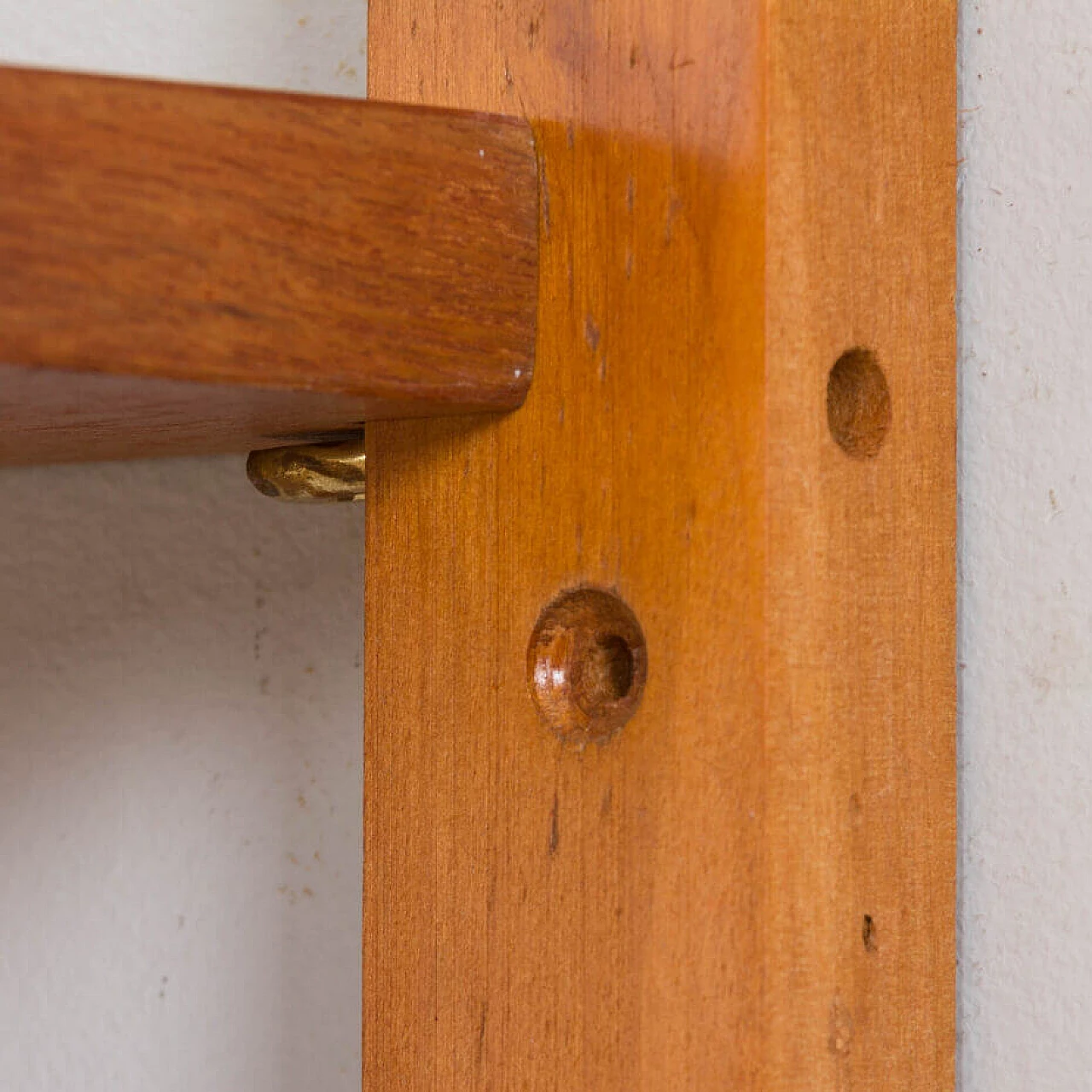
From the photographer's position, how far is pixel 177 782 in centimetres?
48

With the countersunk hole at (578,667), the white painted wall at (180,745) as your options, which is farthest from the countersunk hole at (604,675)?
the white painted wall at (180,745)

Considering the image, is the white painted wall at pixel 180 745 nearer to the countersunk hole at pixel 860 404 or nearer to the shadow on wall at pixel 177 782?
the shadow on wall at pixel 177 782

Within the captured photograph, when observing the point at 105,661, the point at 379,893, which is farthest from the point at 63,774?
the point at 379,893

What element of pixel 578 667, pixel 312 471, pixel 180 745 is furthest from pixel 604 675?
pixel 180 745

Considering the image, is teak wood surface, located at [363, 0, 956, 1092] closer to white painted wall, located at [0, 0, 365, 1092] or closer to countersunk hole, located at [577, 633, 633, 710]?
countersunk hole, located at [577, 633, 633, 710]

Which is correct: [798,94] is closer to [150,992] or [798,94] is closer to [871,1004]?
[871,1004]

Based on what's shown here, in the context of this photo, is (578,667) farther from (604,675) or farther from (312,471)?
(312,471)

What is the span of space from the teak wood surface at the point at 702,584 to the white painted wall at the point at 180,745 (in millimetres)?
175

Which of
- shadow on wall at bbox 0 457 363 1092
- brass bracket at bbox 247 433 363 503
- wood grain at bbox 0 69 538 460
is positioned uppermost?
wood grain at bbox 0 69 538 460

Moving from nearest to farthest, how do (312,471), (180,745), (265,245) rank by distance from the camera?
(265,245)
(312,471)
(180,745)

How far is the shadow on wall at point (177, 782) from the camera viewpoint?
1.48ft

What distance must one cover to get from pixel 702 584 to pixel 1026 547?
86 millimetres

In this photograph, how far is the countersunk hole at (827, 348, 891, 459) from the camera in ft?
0.80

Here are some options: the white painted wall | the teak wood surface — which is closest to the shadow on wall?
the white painted wall
